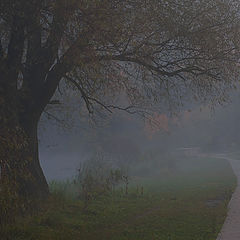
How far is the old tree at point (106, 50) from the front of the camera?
37.4 feet

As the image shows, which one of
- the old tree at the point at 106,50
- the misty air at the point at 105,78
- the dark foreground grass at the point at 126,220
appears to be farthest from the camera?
the old tree at the point at 106,50

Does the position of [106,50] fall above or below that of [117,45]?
below

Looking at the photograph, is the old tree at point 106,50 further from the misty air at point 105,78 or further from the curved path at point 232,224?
the curved path at point 232,224

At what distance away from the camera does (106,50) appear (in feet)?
40.8

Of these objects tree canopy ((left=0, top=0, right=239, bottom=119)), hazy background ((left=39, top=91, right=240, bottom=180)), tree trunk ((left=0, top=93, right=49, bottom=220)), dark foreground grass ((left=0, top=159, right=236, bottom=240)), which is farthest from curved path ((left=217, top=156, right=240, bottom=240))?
hazy background ((left=39, top=91, right=240, bottom=180))

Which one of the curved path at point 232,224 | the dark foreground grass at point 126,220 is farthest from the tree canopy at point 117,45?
the curved path at point 232,224

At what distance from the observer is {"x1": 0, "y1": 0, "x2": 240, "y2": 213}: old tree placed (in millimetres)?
11414

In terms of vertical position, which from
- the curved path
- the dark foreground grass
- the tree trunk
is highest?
the tree trunk

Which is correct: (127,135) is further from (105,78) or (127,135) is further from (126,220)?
(126,220)

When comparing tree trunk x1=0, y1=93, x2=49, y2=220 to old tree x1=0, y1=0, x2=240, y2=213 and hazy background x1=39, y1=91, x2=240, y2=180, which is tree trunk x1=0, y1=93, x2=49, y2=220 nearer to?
old tree x1=0, y1=0, x2=240, y2=213

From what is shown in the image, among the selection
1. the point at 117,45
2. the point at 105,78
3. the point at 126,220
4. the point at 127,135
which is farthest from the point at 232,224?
the point at 127,135

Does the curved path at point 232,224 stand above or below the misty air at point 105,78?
below

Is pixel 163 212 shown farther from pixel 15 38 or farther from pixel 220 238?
pixel 15 38

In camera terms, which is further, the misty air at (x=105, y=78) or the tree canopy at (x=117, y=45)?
the tree canopy at (x=117, y=45)
